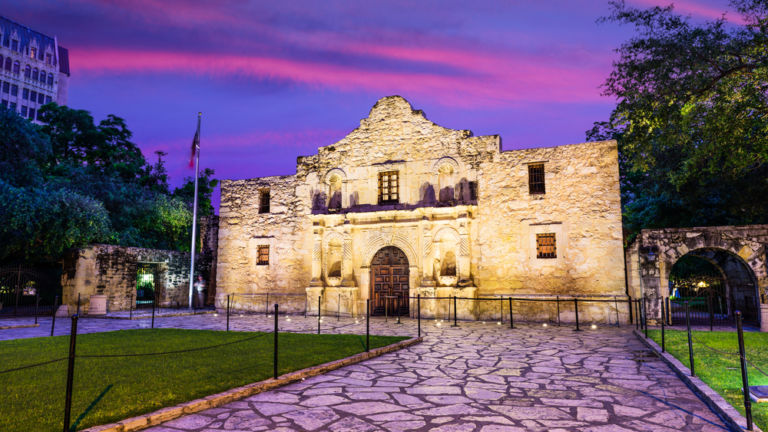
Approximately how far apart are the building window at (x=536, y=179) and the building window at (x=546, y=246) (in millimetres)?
1656

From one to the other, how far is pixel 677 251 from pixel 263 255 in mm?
16437

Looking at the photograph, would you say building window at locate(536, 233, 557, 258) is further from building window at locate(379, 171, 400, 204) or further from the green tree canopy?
the green tree canopy

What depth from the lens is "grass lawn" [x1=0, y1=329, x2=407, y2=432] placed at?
15.8 feet

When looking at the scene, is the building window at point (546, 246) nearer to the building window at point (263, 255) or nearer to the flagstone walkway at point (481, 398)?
the flagstone walkway at point (481, 398)

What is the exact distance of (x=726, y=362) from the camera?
7.70 meters

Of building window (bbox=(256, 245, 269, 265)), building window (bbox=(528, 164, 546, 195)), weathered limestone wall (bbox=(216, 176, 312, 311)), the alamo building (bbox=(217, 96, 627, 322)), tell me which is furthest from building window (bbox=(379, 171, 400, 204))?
building window (bbox=(256, 245, 269, 265))

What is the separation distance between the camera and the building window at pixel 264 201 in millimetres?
→ 21578

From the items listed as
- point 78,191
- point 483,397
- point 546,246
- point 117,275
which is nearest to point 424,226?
point 546,246

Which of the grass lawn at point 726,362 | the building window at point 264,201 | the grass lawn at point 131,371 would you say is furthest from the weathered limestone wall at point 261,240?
the grass lawn at point 726,362

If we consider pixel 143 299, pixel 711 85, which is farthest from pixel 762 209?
pixel 143 299

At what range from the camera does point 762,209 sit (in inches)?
704

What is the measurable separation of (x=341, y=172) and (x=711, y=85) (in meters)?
13.3

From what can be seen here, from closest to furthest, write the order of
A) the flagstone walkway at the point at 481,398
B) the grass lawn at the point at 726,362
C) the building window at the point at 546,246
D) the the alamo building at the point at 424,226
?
the flagstone walkway at the point at 481,398
the grass lawn at the point at 726,362
the the alamo building at the point at 424,226
the building window at the point at 546,246

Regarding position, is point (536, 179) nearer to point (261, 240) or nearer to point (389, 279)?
point (389, 279)
